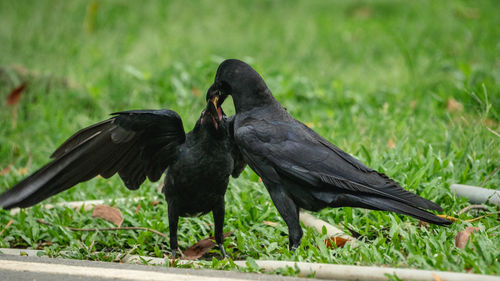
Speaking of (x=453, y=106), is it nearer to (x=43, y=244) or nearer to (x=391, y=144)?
(x=391, y=144)

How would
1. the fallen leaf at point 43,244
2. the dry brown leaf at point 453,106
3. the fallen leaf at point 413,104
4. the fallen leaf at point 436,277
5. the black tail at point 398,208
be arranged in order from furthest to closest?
the fallen leaf at point 413,104 < the dry brown leaf at point 453,106 < the fallen leaf at point 43,244 < the black tail at point 398,208 < the fallen leaf at point 436,277

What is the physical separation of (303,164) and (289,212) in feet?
0.90

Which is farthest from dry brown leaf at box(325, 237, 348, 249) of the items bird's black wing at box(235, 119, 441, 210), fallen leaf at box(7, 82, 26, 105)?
fallen leaf at box(7, 82, 26, 105)

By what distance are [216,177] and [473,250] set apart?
148cm

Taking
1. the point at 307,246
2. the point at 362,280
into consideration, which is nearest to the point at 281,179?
the point at 307,246

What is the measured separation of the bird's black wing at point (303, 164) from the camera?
121 inches

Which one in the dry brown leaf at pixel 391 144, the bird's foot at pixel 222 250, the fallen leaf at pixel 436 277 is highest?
the dry brown leaf at pixel 391 144

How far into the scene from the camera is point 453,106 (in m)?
5.89

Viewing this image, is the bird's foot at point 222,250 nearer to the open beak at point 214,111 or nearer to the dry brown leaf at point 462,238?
the open beak at point 214,111

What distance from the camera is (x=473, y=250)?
9.43 ft

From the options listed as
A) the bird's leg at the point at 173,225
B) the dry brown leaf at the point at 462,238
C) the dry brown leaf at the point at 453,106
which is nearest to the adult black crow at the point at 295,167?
the dry brown leaf at the point at 462,238

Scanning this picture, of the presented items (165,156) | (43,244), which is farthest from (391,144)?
(43,244)

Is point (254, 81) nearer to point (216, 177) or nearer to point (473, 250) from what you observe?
point (216, 177)

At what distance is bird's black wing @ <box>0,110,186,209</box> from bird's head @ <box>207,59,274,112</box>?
341 millimetres
